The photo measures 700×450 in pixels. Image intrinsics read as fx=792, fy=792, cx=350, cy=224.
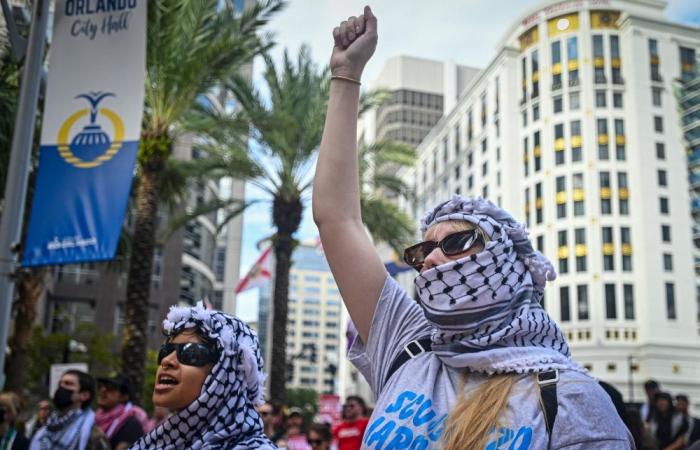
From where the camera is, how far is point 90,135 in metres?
7.23

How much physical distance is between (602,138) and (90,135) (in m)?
61.7

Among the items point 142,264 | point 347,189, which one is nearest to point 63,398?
point 347,189

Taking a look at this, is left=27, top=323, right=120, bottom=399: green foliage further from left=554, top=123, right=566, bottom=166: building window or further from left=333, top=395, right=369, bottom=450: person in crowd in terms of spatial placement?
left=554, top=123, right=566, bottom=166: building window

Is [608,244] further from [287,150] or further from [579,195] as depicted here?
[287,150]

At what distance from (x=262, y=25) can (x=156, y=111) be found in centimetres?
259

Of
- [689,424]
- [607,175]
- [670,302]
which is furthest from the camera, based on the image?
[607,175]

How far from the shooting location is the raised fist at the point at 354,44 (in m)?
2.28

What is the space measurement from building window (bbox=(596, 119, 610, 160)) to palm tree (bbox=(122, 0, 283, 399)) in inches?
2086

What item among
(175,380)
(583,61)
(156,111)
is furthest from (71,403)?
(583,61)

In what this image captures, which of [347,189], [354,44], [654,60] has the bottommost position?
[347,189]

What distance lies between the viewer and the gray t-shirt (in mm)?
1673

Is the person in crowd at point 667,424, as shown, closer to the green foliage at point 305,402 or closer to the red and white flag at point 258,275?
the red and white flag at point 258,275

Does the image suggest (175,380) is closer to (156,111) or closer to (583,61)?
(156,111)

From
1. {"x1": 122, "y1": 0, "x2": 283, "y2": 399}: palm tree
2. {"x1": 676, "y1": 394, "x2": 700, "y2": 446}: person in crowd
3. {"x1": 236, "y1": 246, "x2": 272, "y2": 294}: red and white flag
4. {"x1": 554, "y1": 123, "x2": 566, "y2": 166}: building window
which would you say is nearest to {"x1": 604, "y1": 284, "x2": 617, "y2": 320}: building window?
{"x1": 554, "y1": 123, "x2": 566, "y2": 166}: building window
